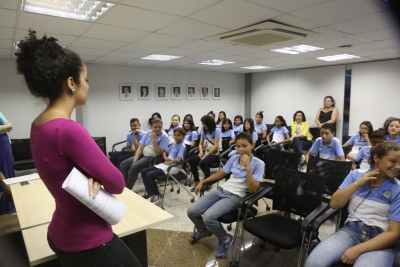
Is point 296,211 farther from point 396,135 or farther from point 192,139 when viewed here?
point 192,139

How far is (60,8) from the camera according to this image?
272cm

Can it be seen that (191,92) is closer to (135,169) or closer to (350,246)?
(135,169)

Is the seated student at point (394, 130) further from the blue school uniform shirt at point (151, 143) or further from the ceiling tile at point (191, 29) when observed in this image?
the blue school uniform shirt at point (151, 143)

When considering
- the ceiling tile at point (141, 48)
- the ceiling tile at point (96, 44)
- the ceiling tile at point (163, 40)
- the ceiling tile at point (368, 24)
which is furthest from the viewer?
the ceiling tile at point (141, 48)

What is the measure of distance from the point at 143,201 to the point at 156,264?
0.85 metres

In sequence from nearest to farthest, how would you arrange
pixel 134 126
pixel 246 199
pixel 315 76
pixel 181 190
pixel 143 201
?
pixel 143 201, pixel 246 199, pixel 181 190, pixel 134 126, pixel 315 76

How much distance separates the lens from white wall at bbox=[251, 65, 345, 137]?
720 cm

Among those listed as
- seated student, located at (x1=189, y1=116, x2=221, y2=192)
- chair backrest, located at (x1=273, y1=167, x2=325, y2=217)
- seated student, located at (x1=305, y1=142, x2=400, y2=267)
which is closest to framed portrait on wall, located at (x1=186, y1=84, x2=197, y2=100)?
seated student, located at (x1=189, y1=116, x2=221, y2=192)

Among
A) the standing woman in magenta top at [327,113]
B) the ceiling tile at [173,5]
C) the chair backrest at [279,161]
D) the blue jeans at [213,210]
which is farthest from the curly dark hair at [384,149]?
the standing woman in magenta top at [327,113]

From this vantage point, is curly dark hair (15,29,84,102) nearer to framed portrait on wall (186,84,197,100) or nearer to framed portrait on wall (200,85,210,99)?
framed portrait on wall (186,84,197,100)

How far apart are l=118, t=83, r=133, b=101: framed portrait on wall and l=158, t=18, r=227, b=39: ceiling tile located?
3.74 meters

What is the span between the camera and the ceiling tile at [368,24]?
2918mm

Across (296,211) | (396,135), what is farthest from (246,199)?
(396,135)

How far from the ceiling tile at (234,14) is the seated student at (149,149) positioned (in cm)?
183
